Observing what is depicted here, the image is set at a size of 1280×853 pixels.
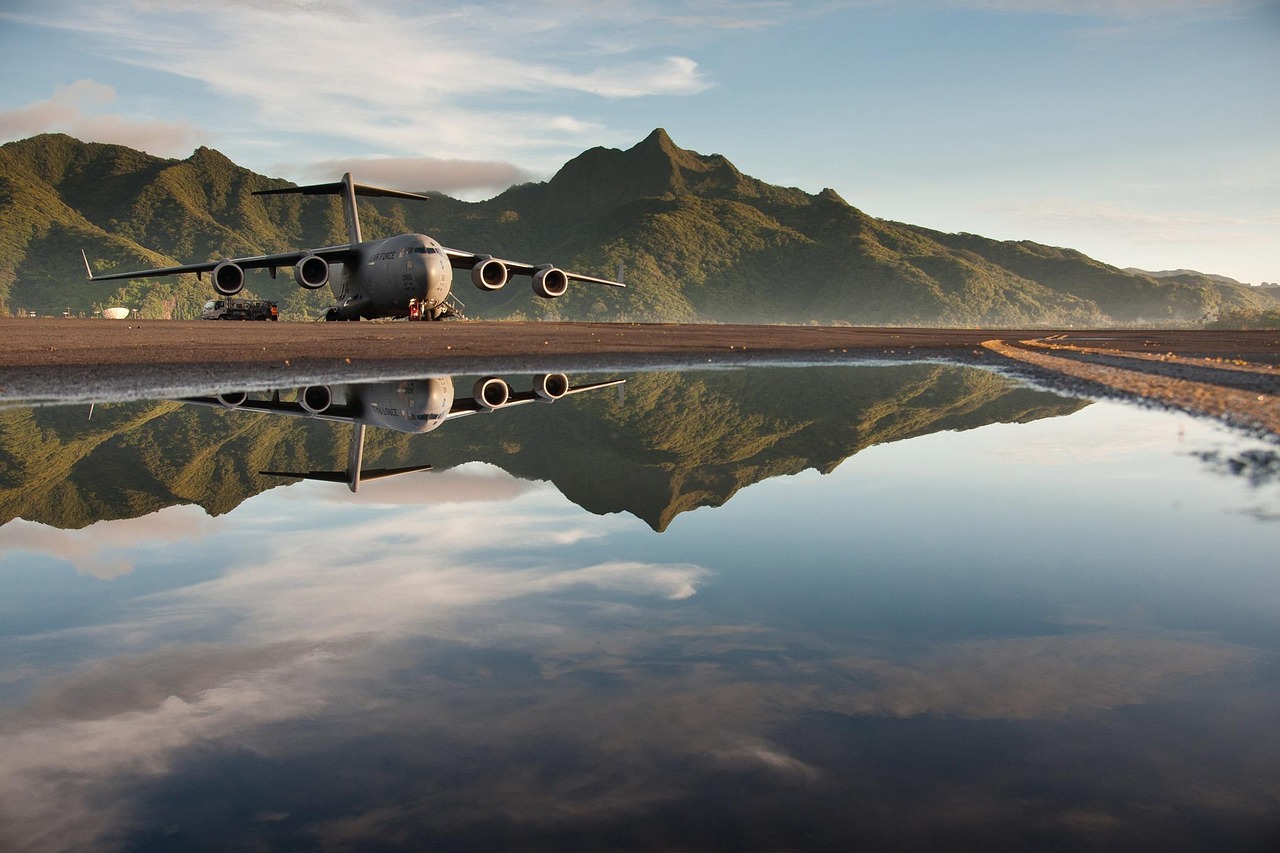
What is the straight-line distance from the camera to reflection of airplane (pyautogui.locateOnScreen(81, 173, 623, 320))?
150 ft

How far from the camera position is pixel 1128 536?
6930 mm

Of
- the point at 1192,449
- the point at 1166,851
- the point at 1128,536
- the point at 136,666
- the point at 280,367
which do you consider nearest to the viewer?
the point at 1166,851

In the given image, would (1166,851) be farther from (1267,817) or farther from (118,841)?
(118,841)

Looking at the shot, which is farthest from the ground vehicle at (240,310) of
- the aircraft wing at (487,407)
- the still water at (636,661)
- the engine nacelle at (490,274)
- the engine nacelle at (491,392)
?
the still water at (636,661)

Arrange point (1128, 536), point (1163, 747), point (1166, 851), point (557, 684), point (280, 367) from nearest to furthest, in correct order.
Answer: point (1166, 851)
point (1163, 747)
point (557, 684)
point (1128, 536)
point (280, 367)

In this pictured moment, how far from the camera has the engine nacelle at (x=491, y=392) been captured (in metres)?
16.5

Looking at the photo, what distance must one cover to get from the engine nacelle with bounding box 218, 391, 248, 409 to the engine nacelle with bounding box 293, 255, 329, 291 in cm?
Result: 3093

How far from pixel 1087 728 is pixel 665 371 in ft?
77.4

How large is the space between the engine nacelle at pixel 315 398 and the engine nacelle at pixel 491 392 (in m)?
2.69

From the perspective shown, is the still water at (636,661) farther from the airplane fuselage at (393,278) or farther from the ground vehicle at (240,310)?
the ground vehicle at (240,310)

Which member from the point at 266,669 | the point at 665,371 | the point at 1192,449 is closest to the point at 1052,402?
the point at 1192,449

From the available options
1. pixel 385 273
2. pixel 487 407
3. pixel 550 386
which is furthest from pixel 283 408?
pixel 385 273

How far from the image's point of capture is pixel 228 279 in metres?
45.6

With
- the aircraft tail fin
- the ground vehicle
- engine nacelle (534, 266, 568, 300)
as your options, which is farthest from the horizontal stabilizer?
the ground vehicle
